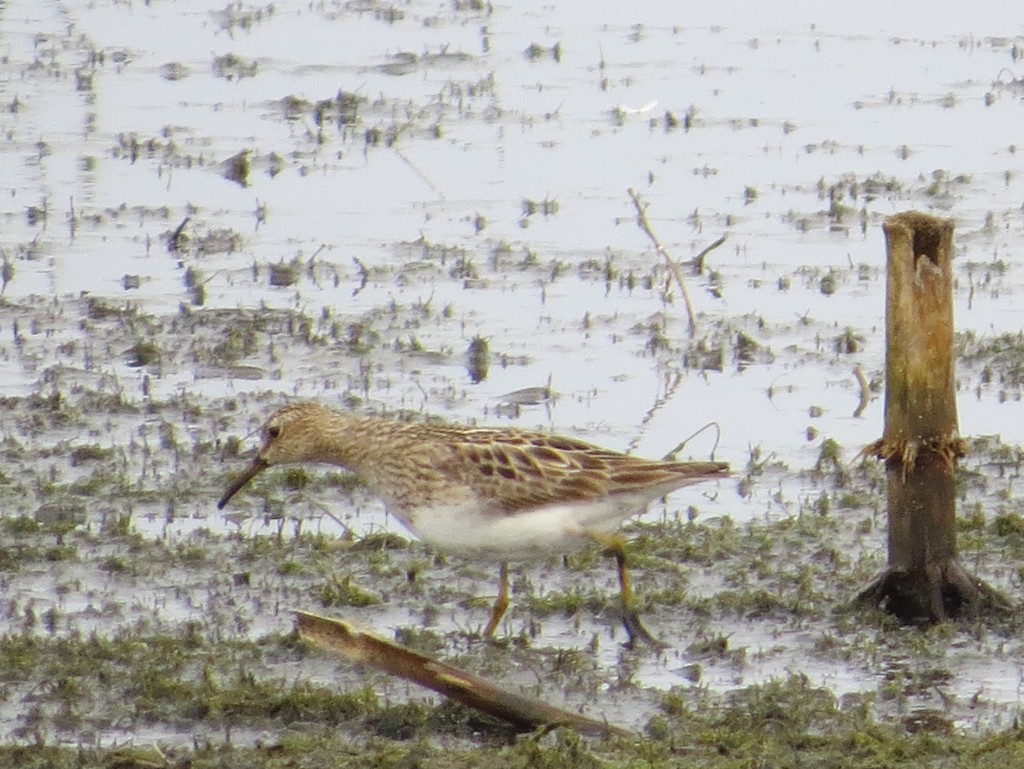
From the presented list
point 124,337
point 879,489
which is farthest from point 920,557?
point 124,337

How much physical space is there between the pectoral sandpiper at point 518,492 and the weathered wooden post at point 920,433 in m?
0.73

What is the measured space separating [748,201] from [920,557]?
745 centimetres

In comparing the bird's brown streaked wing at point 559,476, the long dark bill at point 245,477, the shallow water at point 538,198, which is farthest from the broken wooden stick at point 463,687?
the long dark bill at point 245,477

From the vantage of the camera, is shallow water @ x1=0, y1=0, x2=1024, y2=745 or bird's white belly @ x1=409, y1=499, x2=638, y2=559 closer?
bird's white belly @ x1=409, y1=499, x2=638, y2=559

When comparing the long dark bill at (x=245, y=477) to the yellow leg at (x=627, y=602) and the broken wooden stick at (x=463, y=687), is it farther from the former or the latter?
the broken wooden stick at (x=463, y=687)

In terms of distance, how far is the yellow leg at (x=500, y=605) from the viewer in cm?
809

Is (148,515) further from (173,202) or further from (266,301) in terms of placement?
(173,202)

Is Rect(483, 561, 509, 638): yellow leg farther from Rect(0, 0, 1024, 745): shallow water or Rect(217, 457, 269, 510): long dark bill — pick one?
Rect(217, 457, 269, 510): long dark bill

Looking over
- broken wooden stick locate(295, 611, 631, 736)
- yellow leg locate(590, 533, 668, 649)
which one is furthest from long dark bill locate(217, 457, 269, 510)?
broken wooden stick locate(295, 611, 631, 736)

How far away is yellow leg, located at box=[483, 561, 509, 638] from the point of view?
8.09 meters

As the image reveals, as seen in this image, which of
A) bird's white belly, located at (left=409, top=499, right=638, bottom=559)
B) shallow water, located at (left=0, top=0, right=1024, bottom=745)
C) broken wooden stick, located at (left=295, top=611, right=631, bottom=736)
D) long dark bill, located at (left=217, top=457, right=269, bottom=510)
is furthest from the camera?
shallow water, located at (left=0, top=0, right=1024, bottom=745)

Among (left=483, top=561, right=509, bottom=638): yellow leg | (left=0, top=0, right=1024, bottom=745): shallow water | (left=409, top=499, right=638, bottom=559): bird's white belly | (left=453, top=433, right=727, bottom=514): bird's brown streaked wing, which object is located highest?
(left=0, top=0, right=1024, bottom=745): shallow water

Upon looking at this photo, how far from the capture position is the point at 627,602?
809 cm

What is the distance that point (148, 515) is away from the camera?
9.43 meters
